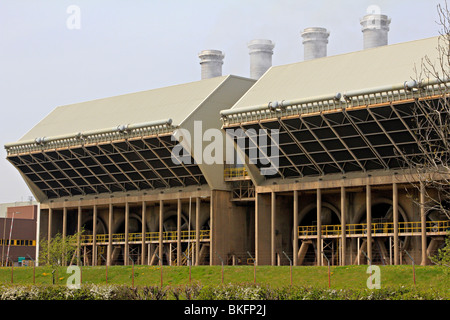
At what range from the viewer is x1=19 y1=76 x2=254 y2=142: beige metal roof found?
77.2 meters

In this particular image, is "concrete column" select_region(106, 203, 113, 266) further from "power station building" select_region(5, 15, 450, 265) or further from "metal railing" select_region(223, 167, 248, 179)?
"metal railing" select_region(223, 167, 248, 179)

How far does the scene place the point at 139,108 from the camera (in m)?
82.5

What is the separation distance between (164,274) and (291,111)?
1565cm

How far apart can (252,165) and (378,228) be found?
11695mm

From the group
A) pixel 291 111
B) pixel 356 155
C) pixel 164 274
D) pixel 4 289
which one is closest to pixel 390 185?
pixel 356 155

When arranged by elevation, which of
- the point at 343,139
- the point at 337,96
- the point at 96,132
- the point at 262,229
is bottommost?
the point at 262,229

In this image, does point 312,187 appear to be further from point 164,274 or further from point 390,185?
point 164,274

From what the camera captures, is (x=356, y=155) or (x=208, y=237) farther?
(x=208, y=237)

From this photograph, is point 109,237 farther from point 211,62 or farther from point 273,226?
point 211,62

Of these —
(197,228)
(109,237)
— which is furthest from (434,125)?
→ (109,237)

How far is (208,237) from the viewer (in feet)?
255

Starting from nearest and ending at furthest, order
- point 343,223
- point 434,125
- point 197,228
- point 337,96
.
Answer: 1. point 434,125
2. point 337,96
3. point 343,223
4. point 197,228

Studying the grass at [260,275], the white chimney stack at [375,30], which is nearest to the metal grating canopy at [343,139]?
the grass at [260,275]

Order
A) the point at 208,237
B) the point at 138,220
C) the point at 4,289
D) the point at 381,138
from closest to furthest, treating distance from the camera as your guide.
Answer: the point at 4,289, the point at 381,138, the point at 208,237, the point at 138,220
